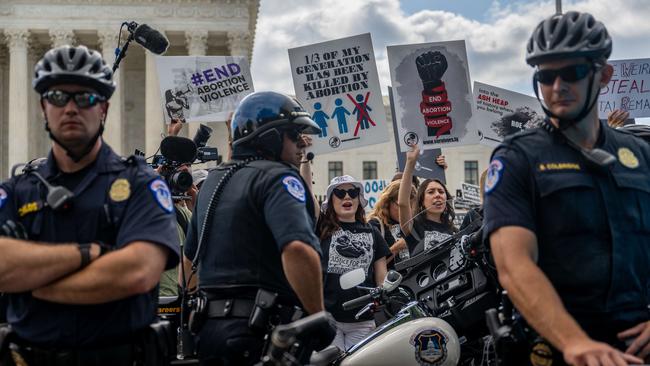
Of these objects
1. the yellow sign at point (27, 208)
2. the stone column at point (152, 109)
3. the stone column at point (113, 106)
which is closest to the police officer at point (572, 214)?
the yellow sign at point (27, 208)

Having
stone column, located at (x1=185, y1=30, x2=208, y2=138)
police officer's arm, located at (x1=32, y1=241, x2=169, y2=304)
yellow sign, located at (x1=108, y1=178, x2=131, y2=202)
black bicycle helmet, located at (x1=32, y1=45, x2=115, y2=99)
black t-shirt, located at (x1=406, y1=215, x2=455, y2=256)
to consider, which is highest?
stone column, located at (x1=185, y1=30, x2=208, y2=138)

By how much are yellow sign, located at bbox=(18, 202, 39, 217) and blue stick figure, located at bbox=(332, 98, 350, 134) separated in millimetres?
6103

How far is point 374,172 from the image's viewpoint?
229 ft

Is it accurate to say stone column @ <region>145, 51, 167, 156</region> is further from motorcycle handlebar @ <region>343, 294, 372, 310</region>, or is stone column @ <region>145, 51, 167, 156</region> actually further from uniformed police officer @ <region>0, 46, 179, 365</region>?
uniformed police officer @ <region>0, 46, 179, 365</region>

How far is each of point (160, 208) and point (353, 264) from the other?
3284mm

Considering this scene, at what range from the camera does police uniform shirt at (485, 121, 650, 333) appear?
117 inches

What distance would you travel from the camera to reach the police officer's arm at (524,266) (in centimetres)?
272

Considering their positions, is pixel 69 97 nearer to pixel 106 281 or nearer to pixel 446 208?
pixel 106 281

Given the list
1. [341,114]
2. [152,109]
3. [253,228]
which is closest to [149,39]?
[341,114]

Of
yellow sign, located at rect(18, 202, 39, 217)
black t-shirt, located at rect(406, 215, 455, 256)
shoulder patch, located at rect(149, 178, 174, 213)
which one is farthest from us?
black t-shirt, located at rect(406, 215, 455, 256)

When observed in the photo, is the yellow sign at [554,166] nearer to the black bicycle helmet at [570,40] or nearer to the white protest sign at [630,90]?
the black bicycle helmet at [570,40]

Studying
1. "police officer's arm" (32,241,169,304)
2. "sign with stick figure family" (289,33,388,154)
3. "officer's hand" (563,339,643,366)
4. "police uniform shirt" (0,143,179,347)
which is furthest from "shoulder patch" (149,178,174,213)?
"sign with stick figure family" (289,33,388,154)

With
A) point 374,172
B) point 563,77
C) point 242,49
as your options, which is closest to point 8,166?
point 242,49

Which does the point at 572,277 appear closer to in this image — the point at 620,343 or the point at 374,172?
the point at 620,343
